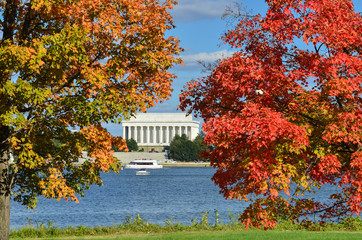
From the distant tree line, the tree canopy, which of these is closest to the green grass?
the distant tree line

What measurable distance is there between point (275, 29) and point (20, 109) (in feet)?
22.1

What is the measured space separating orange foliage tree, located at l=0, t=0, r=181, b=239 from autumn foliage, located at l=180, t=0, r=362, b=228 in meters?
2.26

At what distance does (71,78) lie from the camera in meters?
13.1

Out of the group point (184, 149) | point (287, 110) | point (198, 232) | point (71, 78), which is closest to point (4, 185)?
point (71, 78)

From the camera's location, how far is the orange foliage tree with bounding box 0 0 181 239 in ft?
38.1

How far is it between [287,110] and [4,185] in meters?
7.76

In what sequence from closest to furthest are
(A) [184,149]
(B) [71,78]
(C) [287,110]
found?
(C) [287,110] → (B) [71,78] → (A) [184,149]

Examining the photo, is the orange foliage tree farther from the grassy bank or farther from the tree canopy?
the tree canopy

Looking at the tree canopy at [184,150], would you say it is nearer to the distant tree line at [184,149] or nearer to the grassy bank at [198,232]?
the distant tree line at [184,149]

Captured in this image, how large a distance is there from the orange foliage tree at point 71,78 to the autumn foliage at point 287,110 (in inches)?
89.1

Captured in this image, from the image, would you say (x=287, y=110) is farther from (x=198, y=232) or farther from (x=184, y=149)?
(x=184, y=149)

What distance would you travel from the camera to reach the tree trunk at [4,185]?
44.8 ft

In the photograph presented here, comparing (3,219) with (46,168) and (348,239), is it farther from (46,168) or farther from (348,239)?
(348,239)

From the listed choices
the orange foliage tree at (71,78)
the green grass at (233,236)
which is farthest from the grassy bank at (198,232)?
the orange foliage tree at (71,78)
